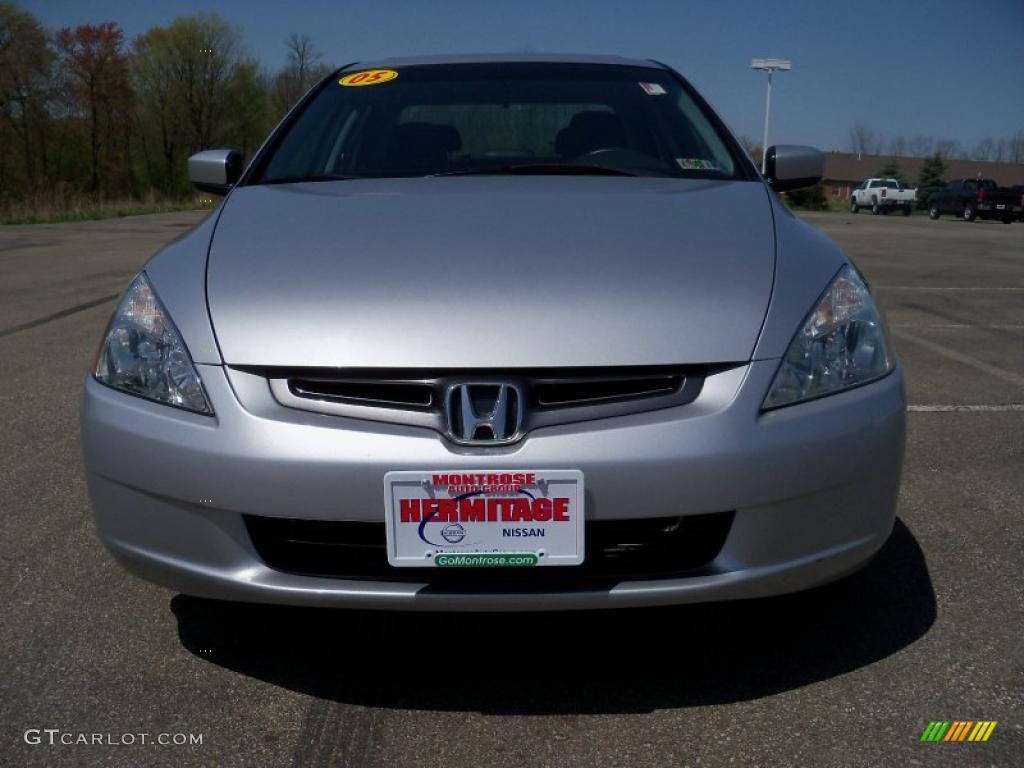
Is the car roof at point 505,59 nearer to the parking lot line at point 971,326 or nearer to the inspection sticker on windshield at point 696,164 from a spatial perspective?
the inspection sticker on windshield at point 696,164

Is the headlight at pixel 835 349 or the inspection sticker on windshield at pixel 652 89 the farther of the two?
the inspection sticker on windshield at pixel 652 89

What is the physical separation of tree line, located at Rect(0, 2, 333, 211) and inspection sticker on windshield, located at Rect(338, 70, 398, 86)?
42.5 meters

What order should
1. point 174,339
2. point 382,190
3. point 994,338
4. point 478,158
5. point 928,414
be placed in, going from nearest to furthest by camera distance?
point 174,339, point 382,190, point 478,158, point 928,414, point 994,338

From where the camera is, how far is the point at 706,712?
1.97 m

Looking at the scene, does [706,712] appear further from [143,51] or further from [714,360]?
[143,51]

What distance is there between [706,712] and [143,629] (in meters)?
1.29

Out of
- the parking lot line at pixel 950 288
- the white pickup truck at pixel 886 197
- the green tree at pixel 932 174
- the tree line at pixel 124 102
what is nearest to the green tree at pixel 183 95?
the tree line at pixel 124 102

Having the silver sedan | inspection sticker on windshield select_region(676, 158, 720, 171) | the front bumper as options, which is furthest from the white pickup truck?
the front bumper

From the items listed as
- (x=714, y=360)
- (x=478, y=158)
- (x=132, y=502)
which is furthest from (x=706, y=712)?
(x=478, y=158)

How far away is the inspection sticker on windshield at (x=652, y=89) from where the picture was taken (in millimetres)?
3422

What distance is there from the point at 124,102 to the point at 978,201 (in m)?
39.8

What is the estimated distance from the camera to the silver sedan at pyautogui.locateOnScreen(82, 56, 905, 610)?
180 centimetres

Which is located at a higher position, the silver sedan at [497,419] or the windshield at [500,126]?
the windshield at [500,126]

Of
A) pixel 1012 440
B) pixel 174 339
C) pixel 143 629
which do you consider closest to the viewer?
pixel 174 339
